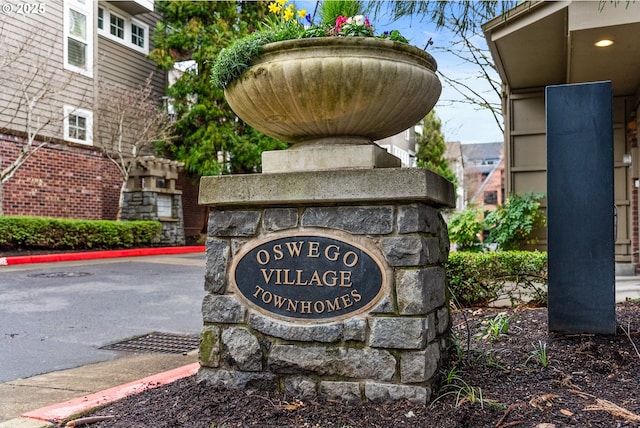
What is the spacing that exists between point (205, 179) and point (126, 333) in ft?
9.58

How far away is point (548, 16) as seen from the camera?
6.47 meters

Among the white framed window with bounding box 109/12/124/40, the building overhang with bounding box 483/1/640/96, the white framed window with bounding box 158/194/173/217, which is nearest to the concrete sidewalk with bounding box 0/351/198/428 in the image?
the building overhang with bounding box 483/1/640/96

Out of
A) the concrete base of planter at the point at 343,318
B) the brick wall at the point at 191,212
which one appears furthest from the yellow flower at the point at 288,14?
the brick wall at the point at 191,212

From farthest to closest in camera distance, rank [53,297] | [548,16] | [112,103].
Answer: [112,103] → [53,297] → [548,16]

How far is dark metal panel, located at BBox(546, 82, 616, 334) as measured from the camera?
11.4 feet

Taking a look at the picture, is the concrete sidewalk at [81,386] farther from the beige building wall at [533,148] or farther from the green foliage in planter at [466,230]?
the beige building wall at [533,148]

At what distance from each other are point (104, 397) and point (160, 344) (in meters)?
1.82

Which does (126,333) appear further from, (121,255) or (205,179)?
(121,255)

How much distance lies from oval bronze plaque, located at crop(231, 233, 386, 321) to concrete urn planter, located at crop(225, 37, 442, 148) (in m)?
0.59

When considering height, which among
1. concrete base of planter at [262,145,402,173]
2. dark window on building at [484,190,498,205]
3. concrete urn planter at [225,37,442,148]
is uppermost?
dark window on building at [484,190,498,205]

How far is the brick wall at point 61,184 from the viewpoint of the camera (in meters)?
13.3

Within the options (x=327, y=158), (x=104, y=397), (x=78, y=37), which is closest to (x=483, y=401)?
(x=327, y=158)

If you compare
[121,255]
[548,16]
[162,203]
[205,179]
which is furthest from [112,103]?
[205,179]

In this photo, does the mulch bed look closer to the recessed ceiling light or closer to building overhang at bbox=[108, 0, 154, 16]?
the recessed ceiling light
